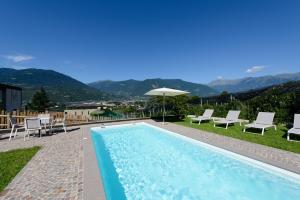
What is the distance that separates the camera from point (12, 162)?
517 centimetres

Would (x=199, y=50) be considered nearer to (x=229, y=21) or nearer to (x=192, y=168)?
(x=229, y=21)

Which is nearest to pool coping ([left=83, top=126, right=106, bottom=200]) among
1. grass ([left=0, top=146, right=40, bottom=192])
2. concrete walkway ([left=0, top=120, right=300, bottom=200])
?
concrete walkway ([left=0, top=120, right=300, bottom=200])

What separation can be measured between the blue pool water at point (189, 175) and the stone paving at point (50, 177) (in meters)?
0.64

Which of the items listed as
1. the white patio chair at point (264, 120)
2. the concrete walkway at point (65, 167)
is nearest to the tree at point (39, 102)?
the concrete walkway at point (65, 167)

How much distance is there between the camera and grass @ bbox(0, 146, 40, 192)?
4.11 meters

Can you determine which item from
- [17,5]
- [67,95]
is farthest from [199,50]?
[67,95]

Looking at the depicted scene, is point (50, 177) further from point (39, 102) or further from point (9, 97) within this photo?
point (39, 102)

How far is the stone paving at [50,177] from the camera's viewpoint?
337 cm

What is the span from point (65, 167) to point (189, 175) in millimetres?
3026

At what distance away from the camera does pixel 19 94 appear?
29.4m

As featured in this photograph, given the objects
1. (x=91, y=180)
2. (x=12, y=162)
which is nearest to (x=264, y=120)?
(x=91, y=180)

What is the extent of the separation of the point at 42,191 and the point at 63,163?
1.52m

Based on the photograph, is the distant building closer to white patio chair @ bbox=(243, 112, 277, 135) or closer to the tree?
white patio chair @ bbox=(243, 112, 277, 135)

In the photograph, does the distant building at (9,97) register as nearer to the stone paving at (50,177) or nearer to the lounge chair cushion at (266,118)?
the stone paving at (50,177)
